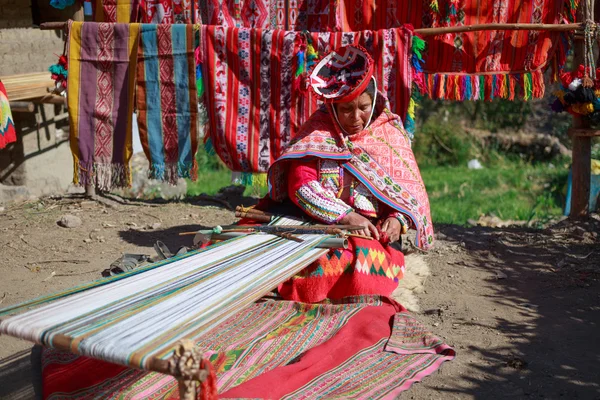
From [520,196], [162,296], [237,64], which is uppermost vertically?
[237,64]

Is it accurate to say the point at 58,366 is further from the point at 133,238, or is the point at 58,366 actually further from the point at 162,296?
the point at 133,238

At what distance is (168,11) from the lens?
5.15 m

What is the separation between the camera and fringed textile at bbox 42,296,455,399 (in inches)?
103

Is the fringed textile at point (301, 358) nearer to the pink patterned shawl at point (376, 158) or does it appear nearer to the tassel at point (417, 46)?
the pink patterned shawl at point (376, 158)

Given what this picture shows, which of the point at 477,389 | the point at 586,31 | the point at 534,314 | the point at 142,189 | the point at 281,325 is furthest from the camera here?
the point at 142,189

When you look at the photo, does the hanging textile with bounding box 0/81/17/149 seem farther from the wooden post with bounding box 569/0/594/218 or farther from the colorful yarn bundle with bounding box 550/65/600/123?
the wooden post with bounding box 569/0/594/218

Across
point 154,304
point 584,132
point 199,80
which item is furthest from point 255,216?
point 584,132

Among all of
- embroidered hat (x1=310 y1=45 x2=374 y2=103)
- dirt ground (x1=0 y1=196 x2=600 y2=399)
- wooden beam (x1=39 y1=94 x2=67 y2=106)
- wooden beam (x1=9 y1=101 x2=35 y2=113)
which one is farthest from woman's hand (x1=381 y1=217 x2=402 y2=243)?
wooden beam (x1=39 y1=94 x2=67 y2=106)

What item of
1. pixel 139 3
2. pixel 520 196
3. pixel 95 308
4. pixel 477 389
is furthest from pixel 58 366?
pixel 520 196

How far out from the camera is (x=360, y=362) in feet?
9.47

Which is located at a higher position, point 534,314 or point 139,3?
point 139,3

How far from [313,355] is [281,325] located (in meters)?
0.40

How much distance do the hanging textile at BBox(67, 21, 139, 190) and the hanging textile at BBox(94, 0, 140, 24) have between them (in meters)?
0.21

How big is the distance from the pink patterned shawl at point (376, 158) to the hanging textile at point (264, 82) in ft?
3.27
